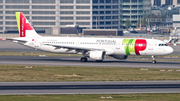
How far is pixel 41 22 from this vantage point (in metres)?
189

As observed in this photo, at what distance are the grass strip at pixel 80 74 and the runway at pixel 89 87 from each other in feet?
10.5

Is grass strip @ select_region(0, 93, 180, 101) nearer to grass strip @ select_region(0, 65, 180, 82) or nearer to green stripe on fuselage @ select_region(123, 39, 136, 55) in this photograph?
grass strip @ select_region(0, 65, 180, 82)

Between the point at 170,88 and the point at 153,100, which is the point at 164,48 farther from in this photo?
the point at 153,100

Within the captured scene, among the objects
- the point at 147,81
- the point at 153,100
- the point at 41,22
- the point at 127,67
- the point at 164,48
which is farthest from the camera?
the point at 41,22

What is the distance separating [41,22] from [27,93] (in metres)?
160

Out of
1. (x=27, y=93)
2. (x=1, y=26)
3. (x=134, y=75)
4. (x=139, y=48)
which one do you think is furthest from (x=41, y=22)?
(x=27, y=93)

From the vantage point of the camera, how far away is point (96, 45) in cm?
6309

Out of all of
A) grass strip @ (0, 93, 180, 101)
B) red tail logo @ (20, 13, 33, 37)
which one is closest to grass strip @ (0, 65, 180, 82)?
grass strip @ (0, 93, 180, 101)

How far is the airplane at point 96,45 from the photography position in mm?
60344

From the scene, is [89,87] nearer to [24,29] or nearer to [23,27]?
[24,29]

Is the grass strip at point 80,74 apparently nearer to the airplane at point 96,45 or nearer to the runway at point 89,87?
the runway at point 89,87

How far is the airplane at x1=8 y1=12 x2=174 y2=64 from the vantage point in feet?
198

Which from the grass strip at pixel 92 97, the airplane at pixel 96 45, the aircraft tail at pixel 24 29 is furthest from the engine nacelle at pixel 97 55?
the grass strip at pixel 92 97

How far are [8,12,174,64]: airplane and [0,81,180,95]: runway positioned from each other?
2044 centimetres
